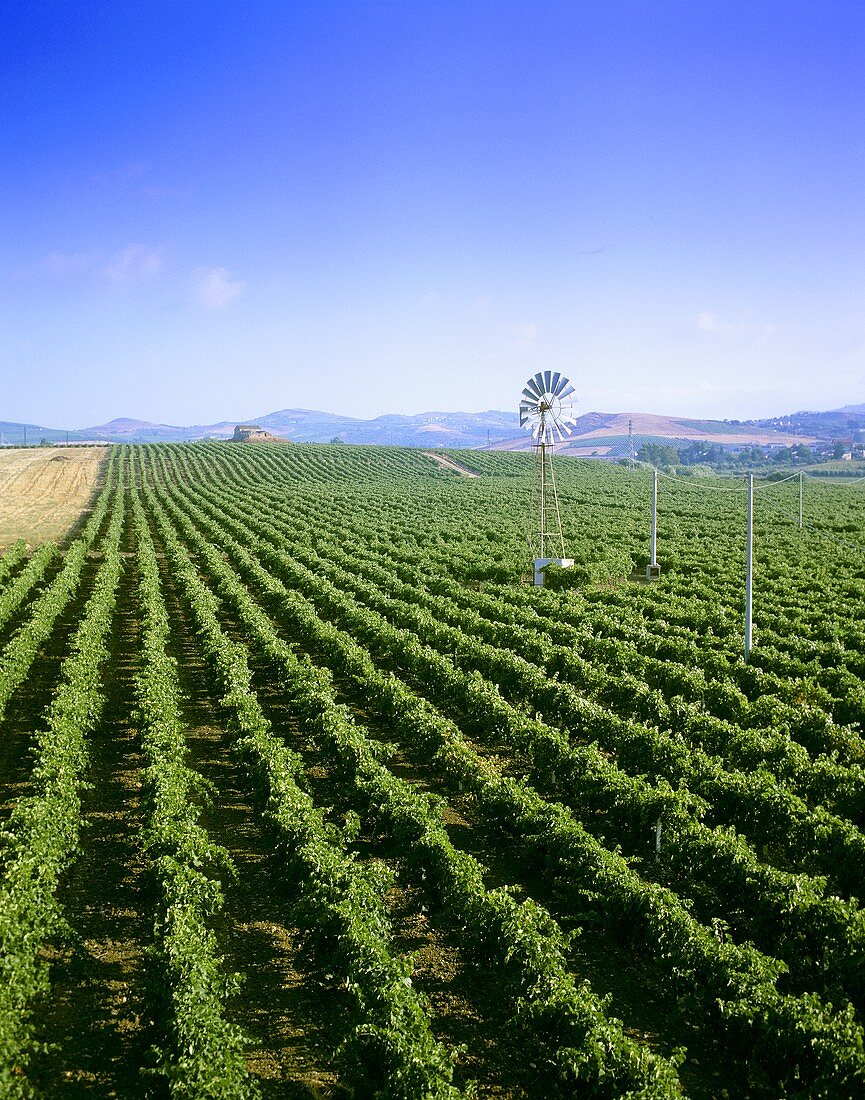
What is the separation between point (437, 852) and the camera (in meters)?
12.7

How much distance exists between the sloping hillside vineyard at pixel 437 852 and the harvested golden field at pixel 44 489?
30014mm

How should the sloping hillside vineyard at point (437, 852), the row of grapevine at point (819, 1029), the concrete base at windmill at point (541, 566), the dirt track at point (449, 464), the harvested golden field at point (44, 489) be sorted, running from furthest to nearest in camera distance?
the dirt track at point (449, 464) < the harvested golden field at point (44, 489) < the concrete base at windmill at point (541, 566) < the sloping hillside vineyard at point (437, 852) < the row of grapevine at point (819, 1029)

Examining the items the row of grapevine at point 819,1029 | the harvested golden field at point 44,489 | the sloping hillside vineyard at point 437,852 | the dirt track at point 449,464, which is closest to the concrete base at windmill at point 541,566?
the sloping hillside vineyard at point 437,852

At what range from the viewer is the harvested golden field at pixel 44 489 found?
5709 centimetres

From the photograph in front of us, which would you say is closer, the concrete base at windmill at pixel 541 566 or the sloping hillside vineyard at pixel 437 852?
the sloping hillside vineyard at pixel 437 852

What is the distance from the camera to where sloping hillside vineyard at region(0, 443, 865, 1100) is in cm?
927

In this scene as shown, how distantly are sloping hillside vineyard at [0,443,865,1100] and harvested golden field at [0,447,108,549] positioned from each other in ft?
98.5

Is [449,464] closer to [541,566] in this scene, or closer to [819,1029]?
[541,566]

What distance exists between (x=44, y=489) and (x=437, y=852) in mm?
81680

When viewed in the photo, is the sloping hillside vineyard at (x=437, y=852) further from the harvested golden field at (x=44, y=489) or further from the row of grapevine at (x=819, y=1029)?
the harvested golden field at (x=44, y=489)

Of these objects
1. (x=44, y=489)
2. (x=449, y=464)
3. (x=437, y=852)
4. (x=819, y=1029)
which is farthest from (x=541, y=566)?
(x=449, y=464)

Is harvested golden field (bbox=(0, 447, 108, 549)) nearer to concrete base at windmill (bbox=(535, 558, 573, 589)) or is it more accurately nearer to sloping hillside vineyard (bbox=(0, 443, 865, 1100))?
sloping hillside vineyard (bbox=(0, 443, 865, 1100))

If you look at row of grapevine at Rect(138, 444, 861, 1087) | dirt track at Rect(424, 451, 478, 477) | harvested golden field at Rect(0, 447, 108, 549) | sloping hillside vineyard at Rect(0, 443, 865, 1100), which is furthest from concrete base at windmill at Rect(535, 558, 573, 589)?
dirt track at Rect(424, 451, 478, 477)

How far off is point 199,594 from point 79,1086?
2389cm
